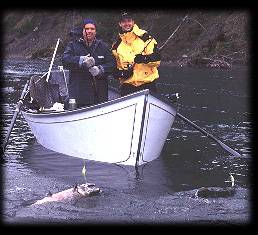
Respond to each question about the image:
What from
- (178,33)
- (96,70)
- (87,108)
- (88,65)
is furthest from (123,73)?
(178,33)

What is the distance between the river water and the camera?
23.6 feet

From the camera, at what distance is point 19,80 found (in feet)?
89.4

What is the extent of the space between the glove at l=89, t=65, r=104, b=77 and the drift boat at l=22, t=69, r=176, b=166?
83 centimetres

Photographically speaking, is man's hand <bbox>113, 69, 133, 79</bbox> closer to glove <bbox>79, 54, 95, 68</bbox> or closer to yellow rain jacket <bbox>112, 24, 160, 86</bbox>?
yellow rain jacket <bbox>112, 24, 160, 86</bbox>

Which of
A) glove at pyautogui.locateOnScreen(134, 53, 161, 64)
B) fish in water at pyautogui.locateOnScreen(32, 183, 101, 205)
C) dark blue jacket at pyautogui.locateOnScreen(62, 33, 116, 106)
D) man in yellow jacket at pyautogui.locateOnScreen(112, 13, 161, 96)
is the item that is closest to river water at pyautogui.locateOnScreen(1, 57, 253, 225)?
fish in water at pyautogui.locateOnScreen(32, 183, 101, 205)

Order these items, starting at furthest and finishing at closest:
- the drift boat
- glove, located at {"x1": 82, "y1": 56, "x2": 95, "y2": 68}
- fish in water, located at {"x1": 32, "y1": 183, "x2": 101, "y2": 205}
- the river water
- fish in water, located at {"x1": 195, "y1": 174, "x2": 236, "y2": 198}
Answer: glove, located at {"x1": 82, "y1": 56, "x2": 95, "y2": 68} < the drift boat < fish in water, located at {"x1": 195, "y1": 174, "x2": 236, "y2": 198} < fish in water, located at {"x1": 32, "y1": 183, "x2": 101, "y2": 205} < the river water

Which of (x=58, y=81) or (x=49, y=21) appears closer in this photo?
(x=58, y=81)

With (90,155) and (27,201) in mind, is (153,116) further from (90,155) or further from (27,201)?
(27,201)

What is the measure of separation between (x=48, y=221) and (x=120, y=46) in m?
4.49

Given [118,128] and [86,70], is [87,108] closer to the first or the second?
[118,128]

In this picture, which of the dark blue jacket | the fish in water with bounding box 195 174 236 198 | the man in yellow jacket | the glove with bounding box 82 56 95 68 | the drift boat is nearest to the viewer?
the fish in water with bounding box 195 174 236 198

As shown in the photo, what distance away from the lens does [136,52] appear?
33.4ft

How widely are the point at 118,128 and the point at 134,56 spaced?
4.86 ft

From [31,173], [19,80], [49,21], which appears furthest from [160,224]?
[49,21]
